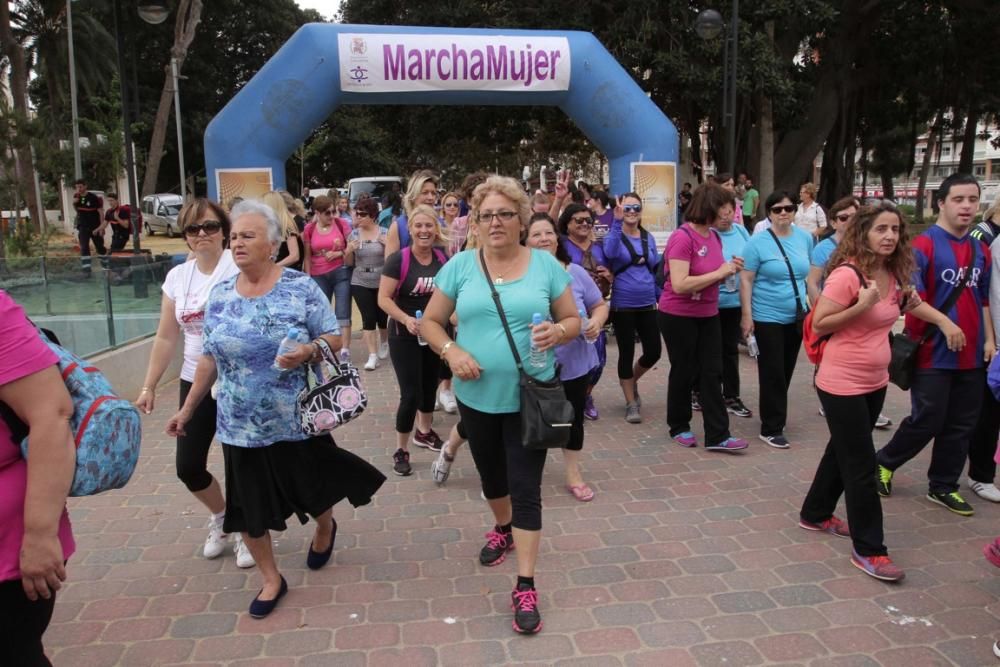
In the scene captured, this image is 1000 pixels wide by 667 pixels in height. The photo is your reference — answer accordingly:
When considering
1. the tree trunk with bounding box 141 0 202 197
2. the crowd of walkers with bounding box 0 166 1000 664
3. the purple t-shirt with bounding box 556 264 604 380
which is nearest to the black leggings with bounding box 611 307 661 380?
the crowd of walkers with bounding box 0 166 1000 664

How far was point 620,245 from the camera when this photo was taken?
19.4 ft

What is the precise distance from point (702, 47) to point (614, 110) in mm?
5554

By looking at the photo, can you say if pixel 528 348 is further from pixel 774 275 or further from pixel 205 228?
pixel 774 275

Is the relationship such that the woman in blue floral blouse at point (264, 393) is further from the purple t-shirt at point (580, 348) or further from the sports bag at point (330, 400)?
the purple t-shirt at point (580, 348)

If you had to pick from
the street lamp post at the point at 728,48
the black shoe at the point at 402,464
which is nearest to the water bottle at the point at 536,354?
the black shoe at the point at 402,464

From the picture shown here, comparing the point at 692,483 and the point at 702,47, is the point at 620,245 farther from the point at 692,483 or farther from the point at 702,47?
the point at 702,47

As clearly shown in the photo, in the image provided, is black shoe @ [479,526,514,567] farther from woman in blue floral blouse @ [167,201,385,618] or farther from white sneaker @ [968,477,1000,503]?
white sneaker @ [968,477,1000,503]

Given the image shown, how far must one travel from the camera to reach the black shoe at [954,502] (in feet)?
13.3

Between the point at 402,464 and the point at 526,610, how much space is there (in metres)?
2.01

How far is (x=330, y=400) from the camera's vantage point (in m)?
3.03

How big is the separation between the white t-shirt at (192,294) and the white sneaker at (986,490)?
4.24 metres

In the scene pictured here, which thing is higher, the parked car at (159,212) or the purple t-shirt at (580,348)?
the parked car at (159,212)

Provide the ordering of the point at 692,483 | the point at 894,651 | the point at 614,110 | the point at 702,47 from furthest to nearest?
1. the point at 702,47
2. the point at 614,110
3. the point at 692,483
4. the point at 894,651

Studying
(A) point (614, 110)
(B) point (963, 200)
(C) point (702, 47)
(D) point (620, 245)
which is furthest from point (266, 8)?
(B) point (963, 200)
